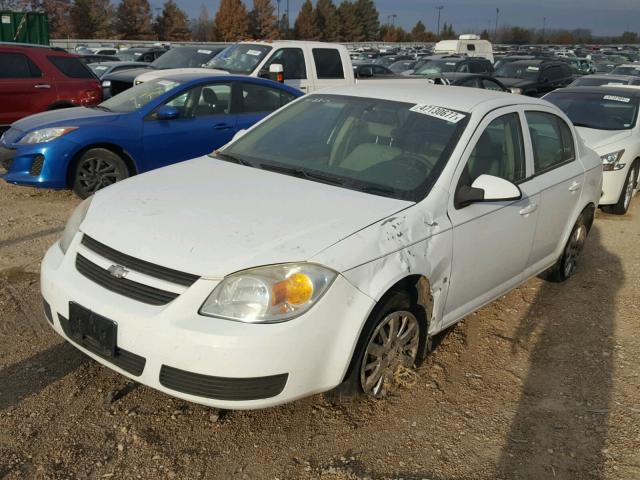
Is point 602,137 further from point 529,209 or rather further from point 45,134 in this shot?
point 45,134

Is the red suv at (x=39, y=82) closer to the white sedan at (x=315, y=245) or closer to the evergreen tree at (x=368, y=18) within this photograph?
the white sedan at (x=315, y=245)

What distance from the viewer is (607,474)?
116 inches

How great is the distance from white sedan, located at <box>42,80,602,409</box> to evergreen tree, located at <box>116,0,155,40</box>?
2801 inches

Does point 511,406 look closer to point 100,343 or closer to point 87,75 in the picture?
point 100,343

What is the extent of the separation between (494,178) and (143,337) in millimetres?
2087

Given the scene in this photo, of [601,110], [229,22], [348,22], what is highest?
[348,22]

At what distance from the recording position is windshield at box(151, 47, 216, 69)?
13.3 metres

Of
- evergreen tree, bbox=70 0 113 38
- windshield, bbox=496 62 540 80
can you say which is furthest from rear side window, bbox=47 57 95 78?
evergreen tree, bbox=70 0 113 38

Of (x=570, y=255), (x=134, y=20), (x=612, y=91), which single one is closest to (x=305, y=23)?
(x=134, y=20)

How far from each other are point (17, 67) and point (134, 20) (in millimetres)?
64926

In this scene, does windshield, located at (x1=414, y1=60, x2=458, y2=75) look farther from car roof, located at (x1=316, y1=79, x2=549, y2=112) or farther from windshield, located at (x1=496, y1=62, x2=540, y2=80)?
car roof, located at (x1=316, y1=79, x2=549, y2=112)

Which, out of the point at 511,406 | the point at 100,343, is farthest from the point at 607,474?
the point at 100,343

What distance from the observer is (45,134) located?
265 inches

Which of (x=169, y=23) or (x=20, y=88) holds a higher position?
(x=169, y=23)
